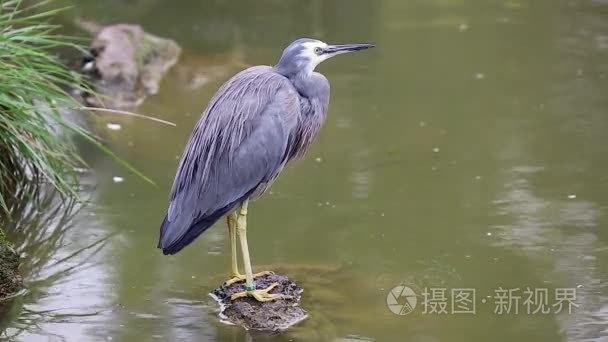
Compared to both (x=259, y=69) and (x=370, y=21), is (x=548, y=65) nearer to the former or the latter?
(x=370, y=21)

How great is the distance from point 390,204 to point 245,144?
165 centimetres

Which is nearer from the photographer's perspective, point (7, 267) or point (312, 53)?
point (312, 53)

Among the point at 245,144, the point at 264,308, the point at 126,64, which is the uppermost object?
the point at 126,64

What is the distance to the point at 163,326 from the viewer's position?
4719mm

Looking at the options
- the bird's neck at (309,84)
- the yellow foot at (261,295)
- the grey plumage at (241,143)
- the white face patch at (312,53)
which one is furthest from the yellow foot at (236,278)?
the white face patch at (312,53)

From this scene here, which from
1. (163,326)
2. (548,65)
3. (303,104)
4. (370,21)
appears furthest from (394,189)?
(370,21)

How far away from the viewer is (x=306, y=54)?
4711 millimetres

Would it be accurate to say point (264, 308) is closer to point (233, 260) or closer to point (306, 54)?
point (233, 260)

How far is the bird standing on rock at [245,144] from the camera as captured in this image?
4688 mm

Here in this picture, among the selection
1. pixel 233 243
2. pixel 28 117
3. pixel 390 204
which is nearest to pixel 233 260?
pixel 233 243

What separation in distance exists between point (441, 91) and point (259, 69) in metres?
3.44

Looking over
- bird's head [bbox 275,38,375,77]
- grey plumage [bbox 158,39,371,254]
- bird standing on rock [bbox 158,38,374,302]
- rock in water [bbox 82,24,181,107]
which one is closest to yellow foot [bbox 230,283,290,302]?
bird standing on rock [bbox 158,38,374,302]

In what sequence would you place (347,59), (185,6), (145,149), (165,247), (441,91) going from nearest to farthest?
1. (165,247)
2. (145,149)
3. (441,91)
4. (347,59)
5. (185,6)

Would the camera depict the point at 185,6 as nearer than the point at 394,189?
No
